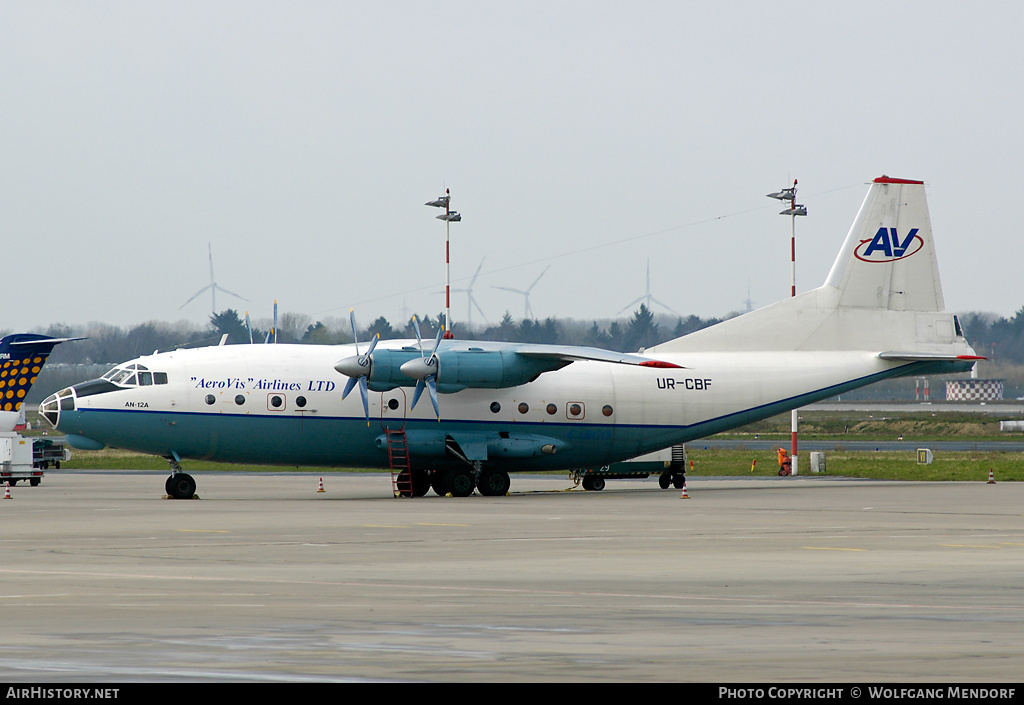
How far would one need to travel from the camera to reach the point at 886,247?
4300 cm

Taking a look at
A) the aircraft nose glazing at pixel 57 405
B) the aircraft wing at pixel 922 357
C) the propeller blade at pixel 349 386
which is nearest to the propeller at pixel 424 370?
the propeller blade at pixel 349 386

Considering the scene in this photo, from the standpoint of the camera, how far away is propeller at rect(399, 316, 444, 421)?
123 feet

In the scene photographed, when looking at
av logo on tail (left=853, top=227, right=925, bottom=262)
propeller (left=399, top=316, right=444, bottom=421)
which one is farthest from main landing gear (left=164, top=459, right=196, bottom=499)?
av logo on tail (left=853, top=227, right=925, bottom=262)

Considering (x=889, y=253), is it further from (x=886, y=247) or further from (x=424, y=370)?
(x=424, y=370)

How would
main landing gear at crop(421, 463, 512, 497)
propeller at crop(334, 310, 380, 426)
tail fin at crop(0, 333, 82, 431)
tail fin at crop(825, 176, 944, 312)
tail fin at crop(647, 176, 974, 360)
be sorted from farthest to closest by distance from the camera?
tail fin at crop(0, 333, 82, 431) < tail fin at crop(825, 176, 944, 312) < tail fin at crop(647, 176, 974, 360) < main landing gear at crop(421, 463, 512, 497) < propeller at crop(334, 310, 380, 426)

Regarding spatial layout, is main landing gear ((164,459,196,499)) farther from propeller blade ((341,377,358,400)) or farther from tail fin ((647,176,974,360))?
tail fin ((647,176,974,360))

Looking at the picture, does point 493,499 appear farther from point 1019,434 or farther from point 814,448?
point 1019,434

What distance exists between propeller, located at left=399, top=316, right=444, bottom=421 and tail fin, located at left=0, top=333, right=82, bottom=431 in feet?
52.1

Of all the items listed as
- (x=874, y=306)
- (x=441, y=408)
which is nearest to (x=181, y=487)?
(x=441, y=408)

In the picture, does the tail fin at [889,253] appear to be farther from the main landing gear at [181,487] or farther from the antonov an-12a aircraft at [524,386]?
the main landing gear at [181,487]

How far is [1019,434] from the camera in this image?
97.6 m

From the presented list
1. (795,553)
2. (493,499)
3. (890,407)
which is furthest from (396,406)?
(890,407)

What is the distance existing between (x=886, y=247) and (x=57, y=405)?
27.1 m

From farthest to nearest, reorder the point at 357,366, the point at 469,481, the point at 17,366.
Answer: the point at 17,366 < the point at 469,481 < the point at 357,366
